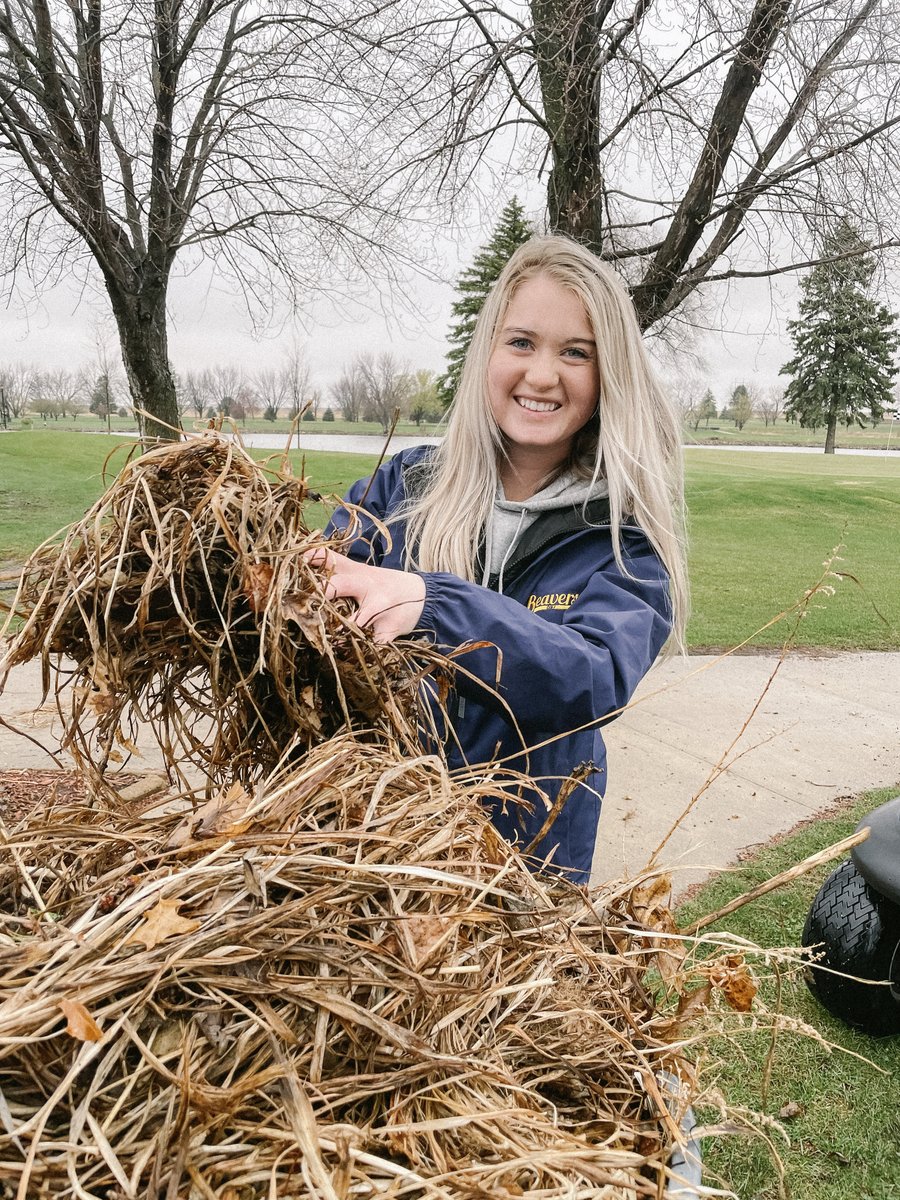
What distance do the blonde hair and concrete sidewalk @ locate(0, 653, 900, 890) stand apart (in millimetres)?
1416

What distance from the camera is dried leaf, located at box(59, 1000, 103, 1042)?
692 mm

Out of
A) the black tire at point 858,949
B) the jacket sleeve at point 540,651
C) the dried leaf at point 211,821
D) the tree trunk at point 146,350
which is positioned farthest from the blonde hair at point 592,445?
the tree trunk at point 146,350

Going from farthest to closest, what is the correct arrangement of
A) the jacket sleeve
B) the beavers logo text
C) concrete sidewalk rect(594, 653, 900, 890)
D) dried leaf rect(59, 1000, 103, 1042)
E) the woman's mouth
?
concrete sidewalk rect(594, 653, 900, 890)
the woman's mouth
the beavers logo text
the jacket sleeve
dried leaf rect(59, 1000, 103, 1042)

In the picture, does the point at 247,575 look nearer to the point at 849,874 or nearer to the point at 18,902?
the point at 18,902

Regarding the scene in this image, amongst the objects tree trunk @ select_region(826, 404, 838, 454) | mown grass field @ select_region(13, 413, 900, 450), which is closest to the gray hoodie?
mown grass field @ select_region(13, 413, 900, 450)

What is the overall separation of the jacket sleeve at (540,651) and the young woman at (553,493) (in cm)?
4

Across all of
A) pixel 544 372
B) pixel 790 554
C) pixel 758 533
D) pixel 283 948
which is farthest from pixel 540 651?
pixel 758 533

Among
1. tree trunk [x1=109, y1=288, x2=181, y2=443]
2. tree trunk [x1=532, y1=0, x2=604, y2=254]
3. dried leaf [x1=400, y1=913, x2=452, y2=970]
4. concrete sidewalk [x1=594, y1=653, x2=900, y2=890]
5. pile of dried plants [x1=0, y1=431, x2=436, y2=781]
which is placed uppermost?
tree trunk [x1=532, y1=0, x2=604, y2=254]

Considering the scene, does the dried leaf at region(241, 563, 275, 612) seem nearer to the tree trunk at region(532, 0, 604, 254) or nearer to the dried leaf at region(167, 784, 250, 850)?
the dried leaf at region(167, 784, 250, 850)

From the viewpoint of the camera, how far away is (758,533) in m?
18.7

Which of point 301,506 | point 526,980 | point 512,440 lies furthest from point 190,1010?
point 512,440

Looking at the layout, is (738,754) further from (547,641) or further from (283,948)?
(283,948)

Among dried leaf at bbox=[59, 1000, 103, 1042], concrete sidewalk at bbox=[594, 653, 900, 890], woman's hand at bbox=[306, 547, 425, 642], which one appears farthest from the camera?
concrete sidewalk at bbox=[594, 653, 900, 890]

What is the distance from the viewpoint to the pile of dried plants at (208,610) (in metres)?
1.12
